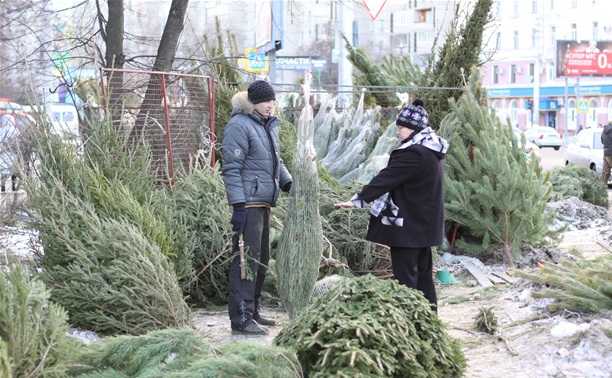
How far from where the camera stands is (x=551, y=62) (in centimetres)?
6844

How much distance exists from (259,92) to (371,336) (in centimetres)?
236

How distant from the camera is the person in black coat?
19.1 ft

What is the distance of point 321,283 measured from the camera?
650 cm

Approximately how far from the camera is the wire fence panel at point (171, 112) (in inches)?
329

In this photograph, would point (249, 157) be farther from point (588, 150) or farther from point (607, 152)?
point (588, 150)

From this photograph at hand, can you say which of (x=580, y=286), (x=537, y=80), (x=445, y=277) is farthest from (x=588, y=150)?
(x=537, y=80)

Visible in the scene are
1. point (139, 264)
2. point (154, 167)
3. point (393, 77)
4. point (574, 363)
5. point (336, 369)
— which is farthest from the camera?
point (393, 77)

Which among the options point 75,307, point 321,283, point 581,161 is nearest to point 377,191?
point 321,283

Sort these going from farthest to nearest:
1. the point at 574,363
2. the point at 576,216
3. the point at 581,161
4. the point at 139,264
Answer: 1. the point at 581,161
2. the point at 576,216
3. the point at 139,264
4. the point at 574,363

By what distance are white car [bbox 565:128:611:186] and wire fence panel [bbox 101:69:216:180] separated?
14625 mm

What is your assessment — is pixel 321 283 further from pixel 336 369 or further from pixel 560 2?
pixel 560 2

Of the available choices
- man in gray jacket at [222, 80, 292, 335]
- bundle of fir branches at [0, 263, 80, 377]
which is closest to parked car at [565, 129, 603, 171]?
man in gray jacket at [222, 80, 292, 335]

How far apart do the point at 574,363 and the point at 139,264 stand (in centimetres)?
275

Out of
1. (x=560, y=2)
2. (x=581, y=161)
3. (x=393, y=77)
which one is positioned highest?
(x=560, y=2)
